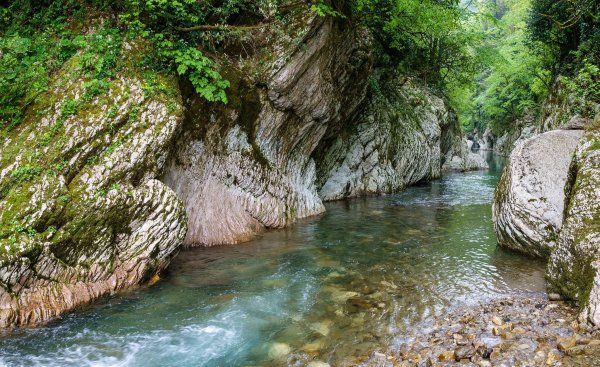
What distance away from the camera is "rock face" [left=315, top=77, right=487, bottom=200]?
18719 millimetres

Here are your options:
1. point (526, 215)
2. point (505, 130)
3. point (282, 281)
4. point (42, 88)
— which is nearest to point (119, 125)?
point (42, 88)

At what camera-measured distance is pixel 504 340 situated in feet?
16.3

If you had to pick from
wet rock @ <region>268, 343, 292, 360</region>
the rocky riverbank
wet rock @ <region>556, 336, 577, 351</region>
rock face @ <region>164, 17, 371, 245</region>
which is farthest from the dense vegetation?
wet rock @ <region>556, 336, 577, 351</region>

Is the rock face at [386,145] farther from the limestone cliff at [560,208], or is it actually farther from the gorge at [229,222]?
the limestone cliff at [560,208]

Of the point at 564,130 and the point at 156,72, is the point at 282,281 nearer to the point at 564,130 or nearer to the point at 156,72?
the point at 156,72

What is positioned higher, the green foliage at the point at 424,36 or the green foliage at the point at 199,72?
the green foliage at the point at 424,36

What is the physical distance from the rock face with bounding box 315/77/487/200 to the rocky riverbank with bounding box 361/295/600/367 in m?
11.8

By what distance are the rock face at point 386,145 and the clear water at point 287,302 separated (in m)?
7.32

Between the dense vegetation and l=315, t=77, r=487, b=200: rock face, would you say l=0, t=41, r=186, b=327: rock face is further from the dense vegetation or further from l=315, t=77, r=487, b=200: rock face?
l=315, t=77, r=487, b=200: rock face

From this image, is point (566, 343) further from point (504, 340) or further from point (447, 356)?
point (447, 356)

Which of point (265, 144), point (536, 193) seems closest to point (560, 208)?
point (536, 193)

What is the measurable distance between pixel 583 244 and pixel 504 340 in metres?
1.88

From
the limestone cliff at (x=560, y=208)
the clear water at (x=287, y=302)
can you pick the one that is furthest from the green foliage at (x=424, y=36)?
the clear water at (x=287, y=302)

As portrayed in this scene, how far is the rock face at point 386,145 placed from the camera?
18719 mm
